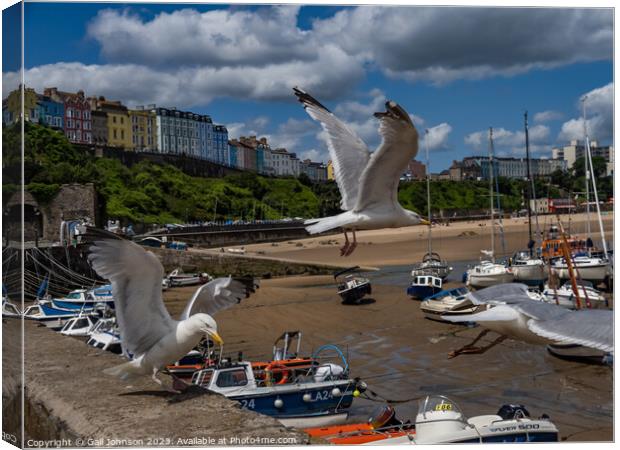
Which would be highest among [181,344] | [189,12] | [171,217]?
[189,12]

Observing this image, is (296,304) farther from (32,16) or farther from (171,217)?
(32,16)

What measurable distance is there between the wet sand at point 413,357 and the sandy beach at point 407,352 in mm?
14

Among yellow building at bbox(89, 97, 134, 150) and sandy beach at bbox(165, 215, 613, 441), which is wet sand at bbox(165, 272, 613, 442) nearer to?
sandy beach at bbox(165, 215, 613, 441)

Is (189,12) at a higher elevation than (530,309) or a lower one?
higher

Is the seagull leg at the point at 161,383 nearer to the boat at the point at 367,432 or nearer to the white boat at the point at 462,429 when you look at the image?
the boat at the point at 367,432

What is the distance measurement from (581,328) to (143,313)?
2.86 meters

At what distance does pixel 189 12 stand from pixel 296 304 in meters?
10.3

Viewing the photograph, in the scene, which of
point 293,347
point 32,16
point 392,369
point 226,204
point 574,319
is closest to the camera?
point 574,319

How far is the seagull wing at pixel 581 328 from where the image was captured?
4.32 metres

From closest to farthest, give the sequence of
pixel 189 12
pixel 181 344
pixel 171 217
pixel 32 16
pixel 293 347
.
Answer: pixel 181 344 → pixel 32 16 → pixel 189 12 → pixel 293 347 → pixel 171 217

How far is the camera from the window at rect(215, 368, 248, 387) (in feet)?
23.6

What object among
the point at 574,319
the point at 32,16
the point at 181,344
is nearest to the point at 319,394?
the point at 181,344

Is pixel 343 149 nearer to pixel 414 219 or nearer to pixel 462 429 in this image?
pixel 414 219

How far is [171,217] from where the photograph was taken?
1543cm
